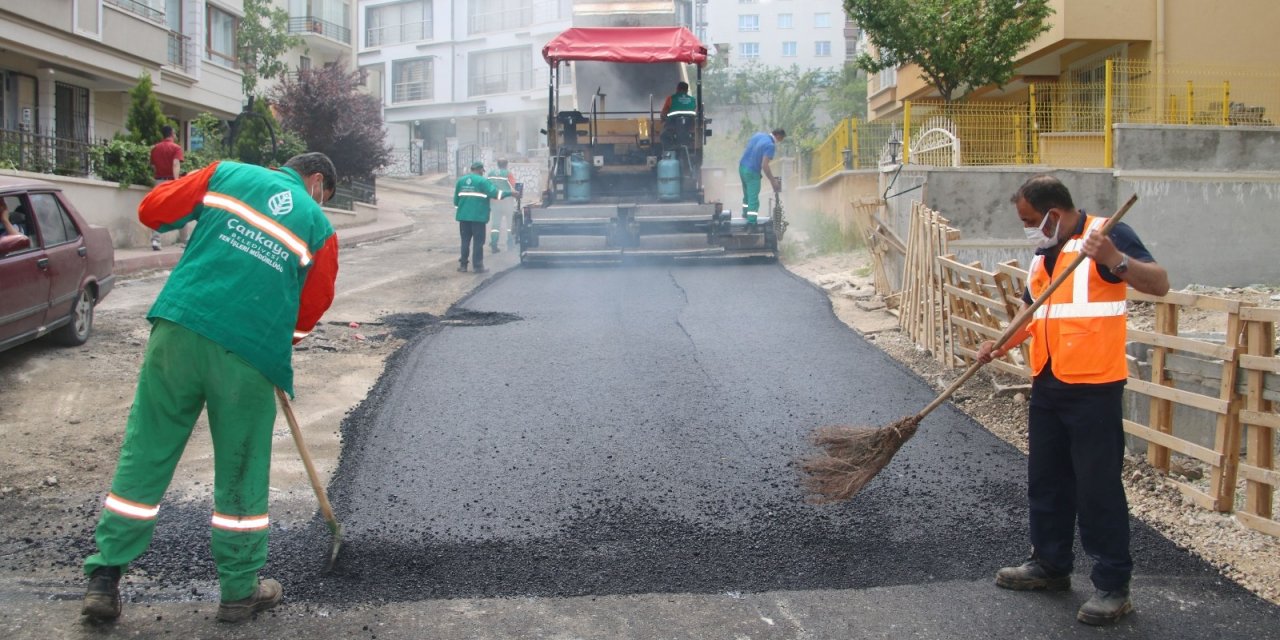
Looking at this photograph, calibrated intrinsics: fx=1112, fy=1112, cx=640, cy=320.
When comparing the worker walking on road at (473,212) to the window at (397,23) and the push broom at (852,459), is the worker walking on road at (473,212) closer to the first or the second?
the push broom at (852,459)

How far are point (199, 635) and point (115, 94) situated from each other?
20861 millimetres

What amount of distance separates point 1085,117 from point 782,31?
55301 mm

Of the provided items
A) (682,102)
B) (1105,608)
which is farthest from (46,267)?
(682,102)

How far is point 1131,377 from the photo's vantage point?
5883 mm

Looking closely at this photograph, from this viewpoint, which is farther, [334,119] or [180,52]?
[334,119]

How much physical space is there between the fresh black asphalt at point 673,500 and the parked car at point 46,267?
8.01 ft

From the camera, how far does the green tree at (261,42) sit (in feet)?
103

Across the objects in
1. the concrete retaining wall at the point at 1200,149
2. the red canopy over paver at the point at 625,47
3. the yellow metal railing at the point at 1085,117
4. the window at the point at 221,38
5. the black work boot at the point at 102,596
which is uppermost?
the window at the point at 221,38

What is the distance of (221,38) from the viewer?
25.8m

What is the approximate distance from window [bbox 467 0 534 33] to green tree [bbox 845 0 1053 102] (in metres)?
29.9

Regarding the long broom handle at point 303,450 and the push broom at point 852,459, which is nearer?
the long broom handle at point 303,450

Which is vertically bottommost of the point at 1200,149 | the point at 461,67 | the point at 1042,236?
the point at 1042,236

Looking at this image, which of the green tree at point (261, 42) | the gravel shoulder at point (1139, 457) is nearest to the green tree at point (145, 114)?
the gravel shoulder at point (1139, 457)

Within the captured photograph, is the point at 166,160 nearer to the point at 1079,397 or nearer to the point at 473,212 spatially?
the point at 473,212
